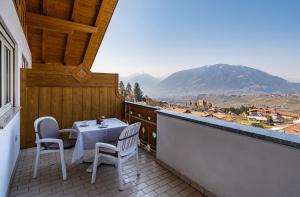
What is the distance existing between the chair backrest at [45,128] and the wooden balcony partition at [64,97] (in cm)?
140

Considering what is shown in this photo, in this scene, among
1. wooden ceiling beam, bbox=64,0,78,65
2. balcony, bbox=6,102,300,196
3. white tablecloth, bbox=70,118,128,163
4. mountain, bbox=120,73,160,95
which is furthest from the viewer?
mountain, bbox=120,73,160,95

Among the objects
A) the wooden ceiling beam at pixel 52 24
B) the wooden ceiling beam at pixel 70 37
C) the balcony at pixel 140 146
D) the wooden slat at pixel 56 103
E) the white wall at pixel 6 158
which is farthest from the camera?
the wooden ceiling beam at pixel 70 37

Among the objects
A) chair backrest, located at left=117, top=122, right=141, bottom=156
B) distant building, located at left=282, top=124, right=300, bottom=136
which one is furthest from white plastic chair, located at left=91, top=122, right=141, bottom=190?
distant building, located at left=282, top=124, right=300, bottom=136

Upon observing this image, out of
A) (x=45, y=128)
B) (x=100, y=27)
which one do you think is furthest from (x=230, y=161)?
(x=100, y=27)

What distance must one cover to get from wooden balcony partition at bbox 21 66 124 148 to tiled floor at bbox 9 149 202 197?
3.92ft

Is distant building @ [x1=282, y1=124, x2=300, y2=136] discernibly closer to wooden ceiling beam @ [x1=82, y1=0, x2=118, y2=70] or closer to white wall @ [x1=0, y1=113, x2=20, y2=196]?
white wall @ [x1=0, y1=113, x2=20, y2=196]

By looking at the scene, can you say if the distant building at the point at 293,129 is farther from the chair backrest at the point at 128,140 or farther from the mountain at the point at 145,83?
the mountain at the point at 145,83

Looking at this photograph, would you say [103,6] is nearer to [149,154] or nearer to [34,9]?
[34,9]

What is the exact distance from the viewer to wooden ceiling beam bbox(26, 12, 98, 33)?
5.40 m

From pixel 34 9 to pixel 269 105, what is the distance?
22.2 ft

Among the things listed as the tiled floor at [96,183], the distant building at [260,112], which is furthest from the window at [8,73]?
the distant building at [260,112]

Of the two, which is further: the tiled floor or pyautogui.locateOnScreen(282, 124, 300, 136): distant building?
the tiled floor

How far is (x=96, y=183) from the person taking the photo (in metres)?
2.54

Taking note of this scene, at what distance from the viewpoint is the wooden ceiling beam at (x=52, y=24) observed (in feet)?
17.7
